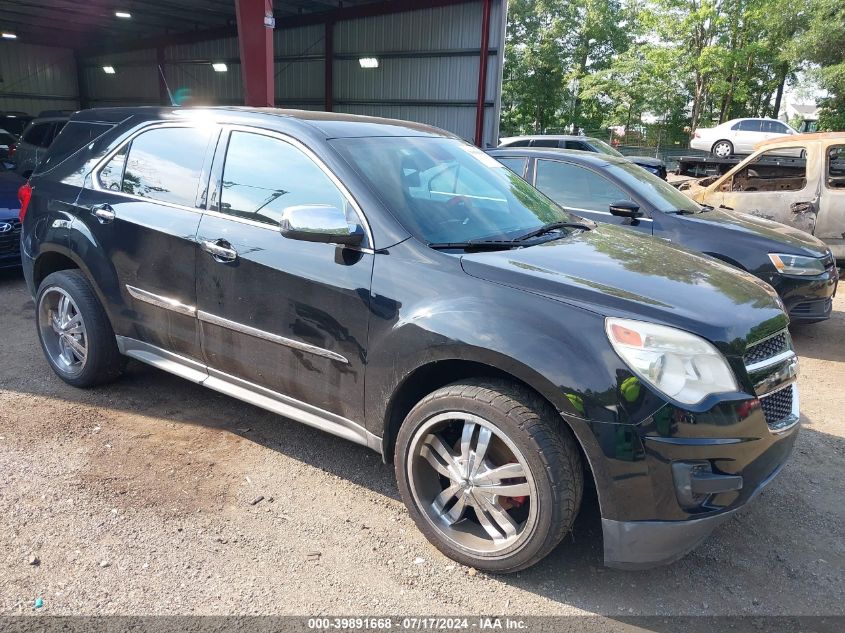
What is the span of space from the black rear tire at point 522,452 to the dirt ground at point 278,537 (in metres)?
0.13

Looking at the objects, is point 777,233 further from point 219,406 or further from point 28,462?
point 28,462

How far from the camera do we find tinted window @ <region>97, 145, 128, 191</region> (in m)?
3.90

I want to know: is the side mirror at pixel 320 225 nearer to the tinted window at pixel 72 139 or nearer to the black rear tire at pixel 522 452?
the black rear tire at pixel 522 452

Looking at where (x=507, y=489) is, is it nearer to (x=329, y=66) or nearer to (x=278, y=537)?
(x=278, y=537)

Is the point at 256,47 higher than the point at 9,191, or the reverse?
the point at 256,47

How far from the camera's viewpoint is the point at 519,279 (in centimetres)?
256

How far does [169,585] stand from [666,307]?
2.21 metres

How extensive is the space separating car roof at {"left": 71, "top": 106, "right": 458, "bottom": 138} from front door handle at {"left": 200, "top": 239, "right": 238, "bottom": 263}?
0.65 metres

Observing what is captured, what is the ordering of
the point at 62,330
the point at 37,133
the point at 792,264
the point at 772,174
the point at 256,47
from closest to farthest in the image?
the point at 62,330
the point at 792,264
the point at 772,174
the point at 37,133
the point at 256,47

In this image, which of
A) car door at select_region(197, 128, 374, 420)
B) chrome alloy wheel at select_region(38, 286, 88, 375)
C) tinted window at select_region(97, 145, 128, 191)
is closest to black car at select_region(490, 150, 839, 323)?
car door at select_region(197, 128, 374, 420)

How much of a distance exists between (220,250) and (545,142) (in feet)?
46.9

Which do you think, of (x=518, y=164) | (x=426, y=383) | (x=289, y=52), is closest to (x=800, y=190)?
(x=518, y=164)

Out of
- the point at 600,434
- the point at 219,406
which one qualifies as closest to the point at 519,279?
the point at 600,434

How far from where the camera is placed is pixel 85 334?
4.05 metres
